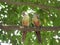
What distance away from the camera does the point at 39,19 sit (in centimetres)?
654

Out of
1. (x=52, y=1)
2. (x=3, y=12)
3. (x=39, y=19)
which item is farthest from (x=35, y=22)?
(x=3, y=12)

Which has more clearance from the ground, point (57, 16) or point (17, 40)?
point (57, 16)

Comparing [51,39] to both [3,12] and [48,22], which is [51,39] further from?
[3,12]

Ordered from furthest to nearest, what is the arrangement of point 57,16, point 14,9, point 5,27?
point 14,9 → point 57,16 → point 5,27

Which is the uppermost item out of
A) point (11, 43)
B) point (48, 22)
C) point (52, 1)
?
point (52, 1)

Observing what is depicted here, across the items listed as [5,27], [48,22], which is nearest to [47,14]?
[48,22]

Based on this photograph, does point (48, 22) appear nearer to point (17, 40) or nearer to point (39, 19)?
point (39, 19)

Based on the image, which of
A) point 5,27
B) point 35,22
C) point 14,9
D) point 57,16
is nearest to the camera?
point 5,27

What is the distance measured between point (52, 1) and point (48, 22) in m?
0.56

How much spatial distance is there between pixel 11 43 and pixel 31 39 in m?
0.68

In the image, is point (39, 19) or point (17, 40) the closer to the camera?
point (39, 19)

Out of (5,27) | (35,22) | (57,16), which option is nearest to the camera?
(5,27)

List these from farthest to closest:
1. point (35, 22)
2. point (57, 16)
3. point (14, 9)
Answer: point (14, 9), point (57, 16), point (35, 22)

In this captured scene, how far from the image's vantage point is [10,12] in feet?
23.5
